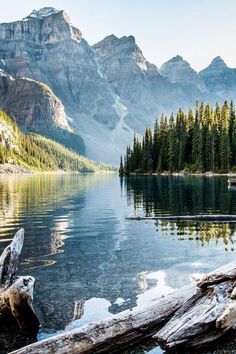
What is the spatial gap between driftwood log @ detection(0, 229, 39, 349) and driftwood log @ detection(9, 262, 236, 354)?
2.12m

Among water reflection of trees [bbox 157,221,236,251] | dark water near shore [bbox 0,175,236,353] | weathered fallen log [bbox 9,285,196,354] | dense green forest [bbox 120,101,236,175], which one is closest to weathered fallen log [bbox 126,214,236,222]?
water reflection of trees [bbox 157,221,236,251]

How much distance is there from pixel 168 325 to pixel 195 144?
5141 inches

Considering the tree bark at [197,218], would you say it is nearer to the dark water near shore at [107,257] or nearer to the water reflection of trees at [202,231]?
the water reflection of trees at [202,231]

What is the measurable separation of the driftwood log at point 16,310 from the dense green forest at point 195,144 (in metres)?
116

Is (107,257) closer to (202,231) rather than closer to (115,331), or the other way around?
(202,231)

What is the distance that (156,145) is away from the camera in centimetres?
15788

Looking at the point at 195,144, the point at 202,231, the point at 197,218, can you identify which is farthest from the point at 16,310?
the point at 195,144

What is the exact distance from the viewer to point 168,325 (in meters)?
9.86

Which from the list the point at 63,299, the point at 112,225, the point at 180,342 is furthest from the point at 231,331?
the point at 112,225

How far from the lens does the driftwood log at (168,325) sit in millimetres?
9320

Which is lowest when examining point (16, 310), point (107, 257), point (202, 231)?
point (107, 257)

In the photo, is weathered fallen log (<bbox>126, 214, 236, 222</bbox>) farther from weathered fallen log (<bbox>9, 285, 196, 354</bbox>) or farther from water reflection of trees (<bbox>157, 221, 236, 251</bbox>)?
weathered fallen log (<bbox>9, 285, 196, 354</bbox>)

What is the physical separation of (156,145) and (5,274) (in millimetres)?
147229

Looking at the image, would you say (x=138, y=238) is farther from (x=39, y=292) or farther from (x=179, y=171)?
(x=179, y=171)
